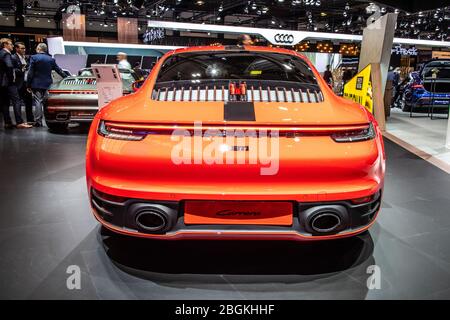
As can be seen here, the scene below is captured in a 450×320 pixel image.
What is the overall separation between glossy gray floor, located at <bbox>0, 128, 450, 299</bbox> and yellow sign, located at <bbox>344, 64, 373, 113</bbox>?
4.41 m

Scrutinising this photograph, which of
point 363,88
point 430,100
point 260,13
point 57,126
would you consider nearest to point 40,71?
point 57,126

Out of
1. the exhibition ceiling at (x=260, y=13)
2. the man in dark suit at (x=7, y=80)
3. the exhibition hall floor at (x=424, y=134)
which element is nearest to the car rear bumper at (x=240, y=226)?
the exhibition hall floor at (x=424, y=134)

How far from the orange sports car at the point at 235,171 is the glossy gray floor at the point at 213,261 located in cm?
32

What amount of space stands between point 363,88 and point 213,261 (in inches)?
252

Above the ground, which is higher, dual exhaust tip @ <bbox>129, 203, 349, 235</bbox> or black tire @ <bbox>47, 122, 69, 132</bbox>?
dual exhaust tip @ <bbox>129, 203, 349, 235</bbox>

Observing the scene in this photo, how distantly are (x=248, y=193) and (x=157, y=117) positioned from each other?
1.84ft

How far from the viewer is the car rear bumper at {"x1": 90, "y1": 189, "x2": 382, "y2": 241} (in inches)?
75.0

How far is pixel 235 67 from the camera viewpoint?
2.98 meters

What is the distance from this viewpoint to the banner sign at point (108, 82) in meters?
5.38

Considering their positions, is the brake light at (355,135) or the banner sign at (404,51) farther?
the banner sign at (404,51)

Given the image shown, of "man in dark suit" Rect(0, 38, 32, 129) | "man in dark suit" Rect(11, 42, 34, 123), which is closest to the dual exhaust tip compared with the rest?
"man in dark suit" Rect(0, 38, 32, 129)

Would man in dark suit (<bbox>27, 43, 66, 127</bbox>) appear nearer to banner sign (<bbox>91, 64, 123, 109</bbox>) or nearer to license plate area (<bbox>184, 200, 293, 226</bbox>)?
banner sign (<bbox>91, 64, 123, 109</bbox>)

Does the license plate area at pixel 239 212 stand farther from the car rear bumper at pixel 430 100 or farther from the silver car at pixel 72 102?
the car rear bumper at pixel 430 100
